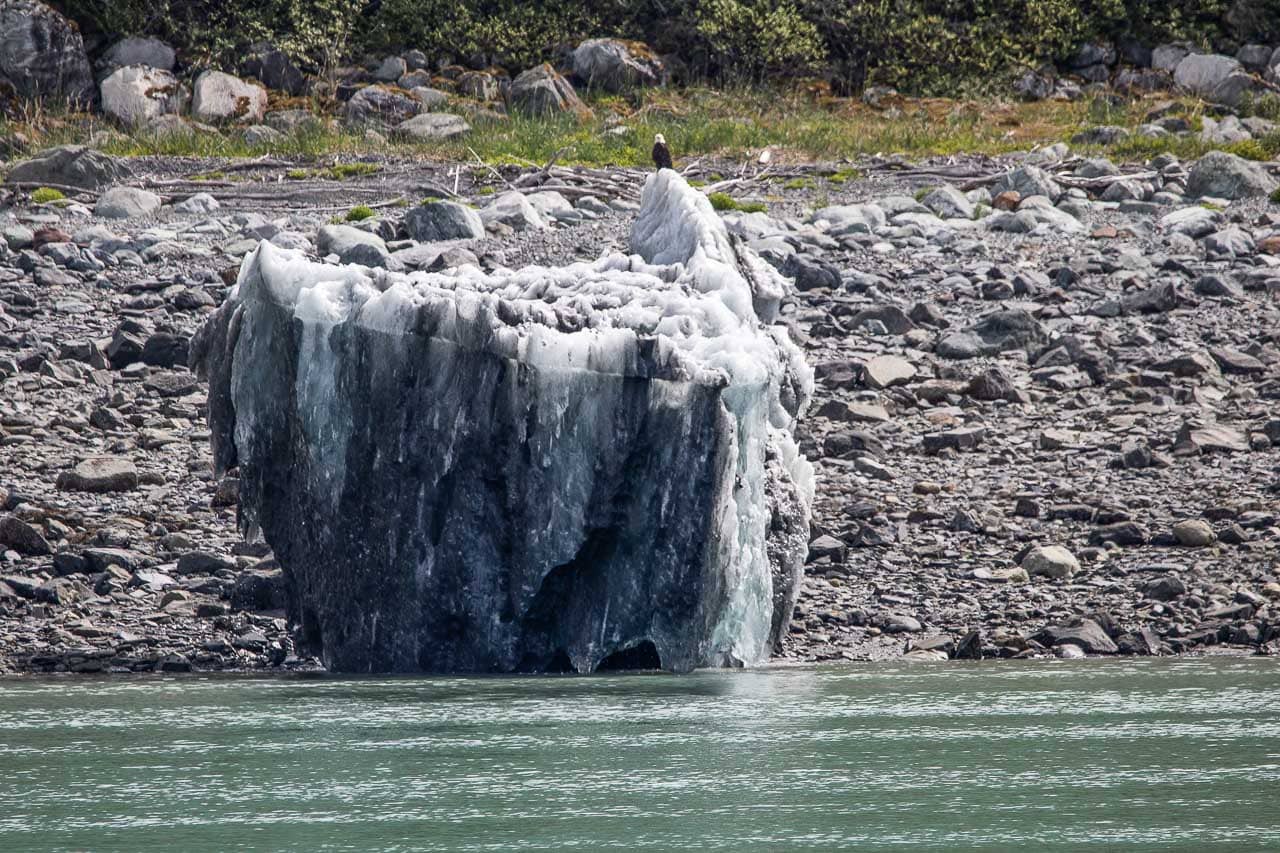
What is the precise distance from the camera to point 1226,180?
20578 mm

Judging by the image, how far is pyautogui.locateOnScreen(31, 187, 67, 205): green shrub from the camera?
66.7 feet

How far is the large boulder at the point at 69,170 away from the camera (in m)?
21.2

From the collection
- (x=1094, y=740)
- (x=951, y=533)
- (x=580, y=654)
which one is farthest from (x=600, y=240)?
(x=1094, y=740)

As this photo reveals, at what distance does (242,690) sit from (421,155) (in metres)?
16.1

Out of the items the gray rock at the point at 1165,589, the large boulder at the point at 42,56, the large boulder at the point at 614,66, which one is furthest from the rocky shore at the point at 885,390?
the large boulder at the point at 614,66

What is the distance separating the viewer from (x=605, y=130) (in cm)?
2638

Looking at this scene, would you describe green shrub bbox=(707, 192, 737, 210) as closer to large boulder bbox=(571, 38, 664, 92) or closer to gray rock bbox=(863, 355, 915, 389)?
gray rock bbox=(863, 355, 915, 389)

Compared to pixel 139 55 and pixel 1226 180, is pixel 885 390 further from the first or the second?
pixel 139 55

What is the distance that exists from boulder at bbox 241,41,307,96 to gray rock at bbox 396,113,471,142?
4.00 meters

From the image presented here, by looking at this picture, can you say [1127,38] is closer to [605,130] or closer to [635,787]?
[605,130]

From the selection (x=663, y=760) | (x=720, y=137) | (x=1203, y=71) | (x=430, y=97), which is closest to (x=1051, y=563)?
(x=663, y=760)

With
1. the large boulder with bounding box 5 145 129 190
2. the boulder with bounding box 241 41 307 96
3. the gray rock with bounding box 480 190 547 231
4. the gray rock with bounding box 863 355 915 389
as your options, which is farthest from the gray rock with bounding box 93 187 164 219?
the boulder with bounding box 241 41 307 96

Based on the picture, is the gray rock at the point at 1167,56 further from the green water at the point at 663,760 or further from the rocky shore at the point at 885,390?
the green water at the point at 663,760

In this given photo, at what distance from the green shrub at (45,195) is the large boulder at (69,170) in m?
0.39
